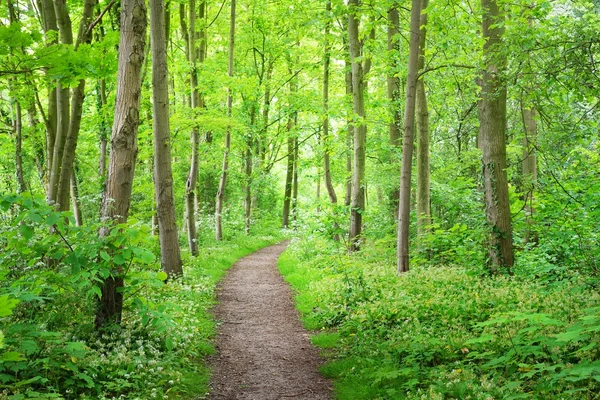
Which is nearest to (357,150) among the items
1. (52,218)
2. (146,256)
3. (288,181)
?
(146,256)

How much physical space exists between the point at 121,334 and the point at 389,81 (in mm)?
14543

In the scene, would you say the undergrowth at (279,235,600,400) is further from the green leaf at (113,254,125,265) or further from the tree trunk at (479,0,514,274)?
the green leaf at (113,254,125,265)

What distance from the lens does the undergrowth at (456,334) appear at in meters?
4.50

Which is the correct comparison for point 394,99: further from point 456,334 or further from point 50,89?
point 456,334

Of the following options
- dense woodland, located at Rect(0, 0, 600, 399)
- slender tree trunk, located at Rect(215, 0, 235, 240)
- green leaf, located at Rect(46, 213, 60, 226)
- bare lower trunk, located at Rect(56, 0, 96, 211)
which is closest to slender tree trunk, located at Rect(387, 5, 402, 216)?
dense woodland, located at Rect(0, 0, 600, 399)

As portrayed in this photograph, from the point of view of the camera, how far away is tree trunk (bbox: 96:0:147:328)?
22.1 ft

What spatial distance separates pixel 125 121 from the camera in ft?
22.5

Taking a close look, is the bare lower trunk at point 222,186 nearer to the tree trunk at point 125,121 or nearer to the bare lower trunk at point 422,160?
the bare lower trunk at point 422,160

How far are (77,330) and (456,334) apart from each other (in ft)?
17.4

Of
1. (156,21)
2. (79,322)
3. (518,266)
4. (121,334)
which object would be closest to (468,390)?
(121,334)

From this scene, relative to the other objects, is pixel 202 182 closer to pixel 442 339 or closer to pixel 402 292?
pixel 402 292

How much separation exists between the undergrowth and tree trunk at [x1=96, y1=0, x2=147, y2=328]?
12.6 ft

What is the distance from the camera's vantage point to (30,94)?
1022 centimetres

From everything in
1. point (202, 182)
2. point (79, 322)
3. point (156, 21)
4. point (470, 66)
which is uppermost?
point (156, 21)
